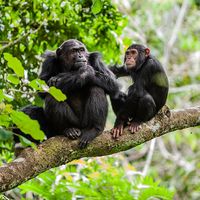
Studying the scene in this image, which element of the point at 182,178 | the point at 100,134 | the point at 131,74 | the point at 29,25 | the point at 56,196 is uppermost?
the point at 29,25

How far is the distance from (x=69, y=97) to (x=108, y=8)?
1.42 m

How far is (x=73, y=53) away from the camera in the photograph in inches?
221

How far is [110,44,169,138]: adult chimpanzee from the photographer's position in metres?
5.38

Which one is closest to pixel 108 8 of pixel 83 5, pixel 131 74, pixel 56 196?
pixel 83 5

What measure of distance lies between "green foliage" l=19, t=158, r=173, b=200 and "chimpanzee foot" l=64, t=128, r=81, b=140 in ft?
3.60

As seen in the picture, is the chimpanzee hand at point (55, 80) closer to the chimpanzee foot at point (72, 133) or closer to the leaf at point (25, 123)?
the chimpanzee foot at point (72, 133)

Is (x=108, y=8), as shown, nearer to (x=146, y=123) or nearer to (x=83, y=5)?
(x=83, y=5)

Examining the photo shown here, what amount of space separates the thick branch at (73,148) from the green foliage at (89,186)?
119 centimetres

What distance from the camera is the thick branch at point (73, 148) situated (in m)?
3.98

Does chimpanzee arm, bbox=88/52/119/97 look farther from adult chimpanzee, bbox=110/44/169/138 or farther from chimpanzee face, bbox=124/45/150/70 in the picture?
chimpanzee face, bbox=124/45/150/70

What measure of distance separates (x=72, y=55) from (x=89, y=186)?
167 centimetres

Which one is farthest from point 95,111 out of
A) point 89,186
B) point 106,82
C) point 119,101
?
point 89,186

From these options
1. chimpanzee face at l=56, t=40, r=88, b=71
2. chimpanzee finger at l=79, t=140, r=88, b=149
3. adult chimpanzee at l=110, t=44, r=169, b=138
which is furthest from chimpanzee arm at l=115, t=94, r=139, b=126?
chimpanzee finger at l=79, t=140, r=88, b=149

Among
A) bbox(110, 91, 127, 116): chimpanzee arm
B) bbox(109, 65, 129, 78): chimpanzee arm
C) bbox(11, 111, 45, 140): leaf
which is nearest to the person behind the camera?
bbox(11, 111, 45, 140): leaf
